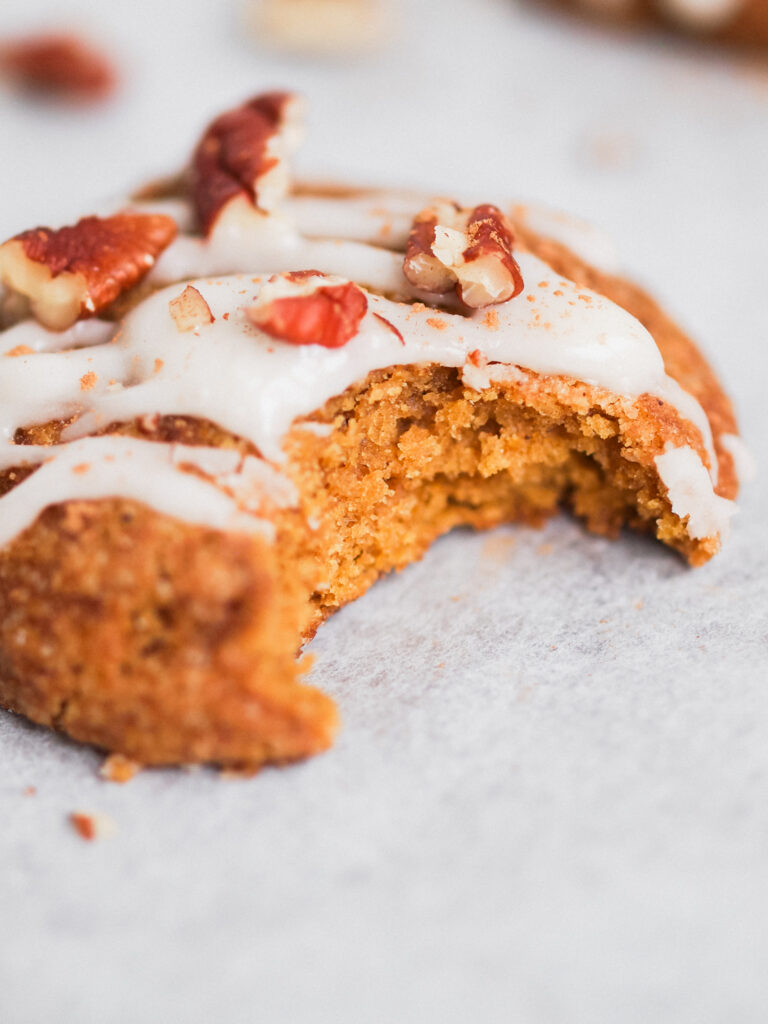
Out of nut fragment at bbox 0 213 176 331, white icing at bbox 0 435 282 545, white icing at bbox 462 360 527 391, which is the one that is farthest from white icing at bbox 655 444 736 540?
nut fragment at bbox 0 213 176 331

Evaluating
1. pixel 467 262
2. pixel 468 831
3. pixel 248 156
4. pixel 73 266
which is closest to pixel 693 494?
pixel 467 262

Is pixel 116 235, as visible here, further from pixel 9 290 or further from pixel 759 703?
→ pixel 759 703

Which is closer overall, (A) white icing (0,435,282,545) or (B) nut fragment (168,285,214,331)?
(A) white icing (0,435,282,545)

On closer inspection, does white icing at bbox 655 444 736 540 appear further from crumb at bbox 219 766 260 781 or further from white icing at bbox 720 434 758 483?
crumb at bbox 219 766 260 781

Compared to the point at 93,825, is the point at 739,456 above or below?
above

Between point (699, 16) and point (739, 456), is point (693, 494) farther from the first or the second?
point (699, 16)

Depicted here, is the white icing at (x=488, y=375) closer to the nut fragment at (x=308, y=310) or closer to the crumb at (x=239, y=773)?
the nut fragment at (x=308, y=310)
